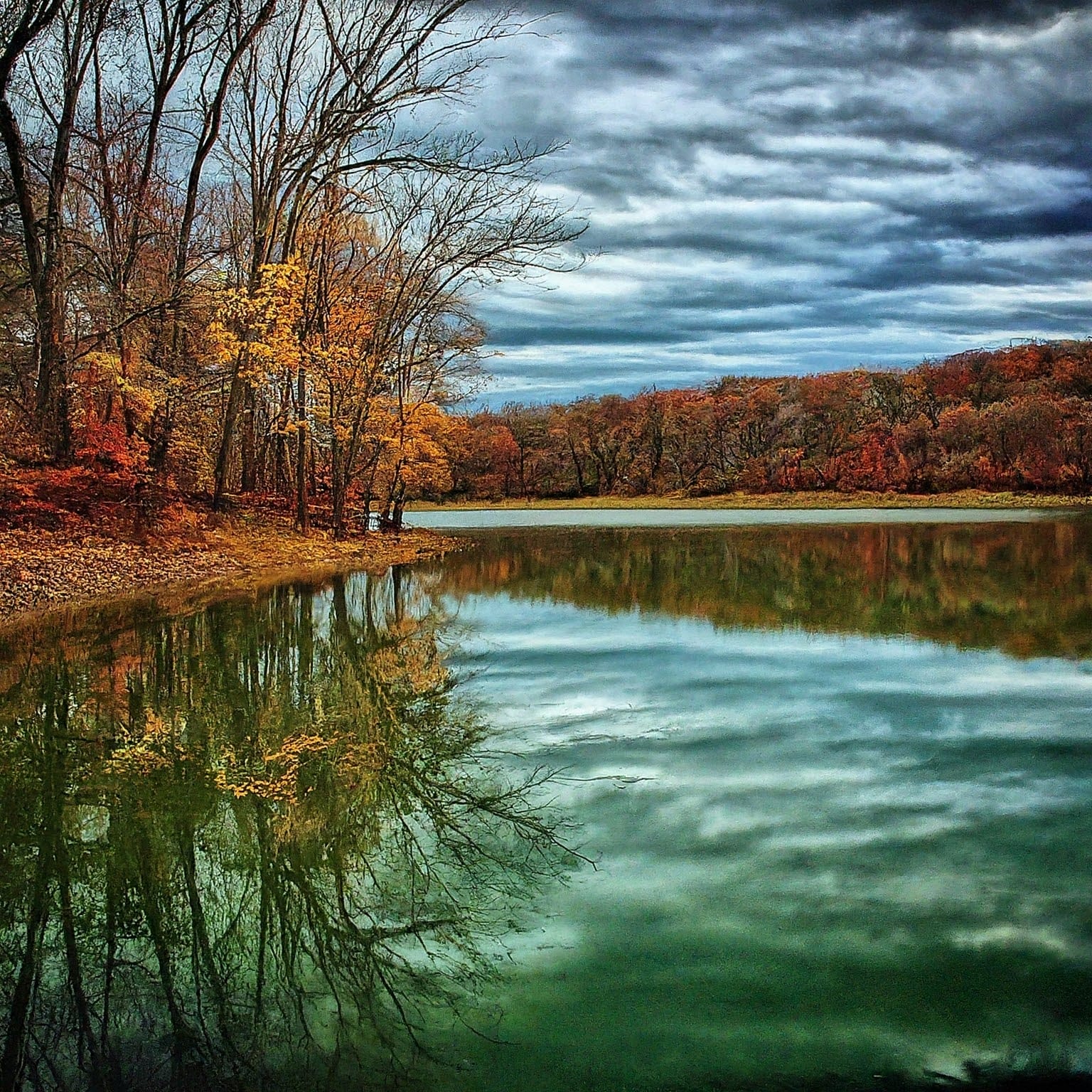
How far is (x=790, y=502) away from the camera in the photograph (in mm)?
67750

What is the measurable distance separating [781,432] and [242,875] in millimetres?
74885

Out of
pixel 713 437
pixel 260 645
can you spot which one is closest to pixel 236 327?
pixel 260 645

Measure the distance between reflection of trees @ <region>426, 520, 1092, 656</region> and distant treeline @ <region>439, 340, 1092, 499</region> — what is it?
127 ft

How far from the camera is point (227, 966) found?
11.4 feet

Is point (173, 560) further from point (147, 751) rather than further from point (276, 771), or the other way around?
point (276, 771)

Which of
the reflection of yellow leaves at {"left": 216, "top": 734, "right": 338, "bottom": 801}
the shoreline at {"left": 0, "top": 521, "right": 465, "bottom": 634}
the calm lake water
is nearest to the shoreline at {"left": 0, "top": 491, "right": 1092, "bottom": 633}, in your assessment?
the shoreline at {"left": 0, "top": 521, "right": 465, "bottom": 634}

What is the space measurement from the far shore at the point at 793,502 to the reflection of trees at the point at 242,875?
2043 inches

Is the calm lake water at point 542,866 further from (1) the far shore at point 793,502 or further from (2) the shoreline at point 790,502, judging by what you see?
(2) the shoreline at point 790,502

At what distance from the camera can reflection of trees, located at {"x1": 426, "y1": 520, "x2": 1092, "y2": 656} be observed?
455 inches

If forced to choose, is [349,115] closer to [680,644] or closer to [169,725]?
[680,644]

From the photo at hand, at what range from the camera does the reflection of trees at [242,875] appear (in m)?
3.04

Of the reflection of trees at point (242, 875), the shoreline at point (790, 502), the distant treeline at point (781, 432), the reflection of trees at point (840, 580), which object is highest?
the distant treeline at point (781, 432)

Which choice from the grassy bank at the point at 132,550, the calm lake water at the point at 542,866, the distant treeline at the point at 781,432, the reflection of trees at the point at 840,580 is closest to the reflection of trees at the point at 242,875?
the calm lake water at the point at 542,866

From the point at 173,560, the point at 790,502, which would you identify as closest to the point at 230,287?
the point at 173,560
